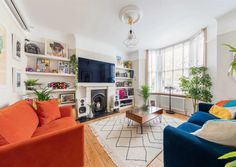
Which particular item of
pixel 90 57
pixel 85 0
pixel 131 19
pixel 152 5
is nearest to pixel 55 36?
pixel 90 57

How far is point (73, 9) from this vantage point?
2215 mm

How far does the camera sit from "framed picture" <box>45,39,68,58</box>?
9.80 ft

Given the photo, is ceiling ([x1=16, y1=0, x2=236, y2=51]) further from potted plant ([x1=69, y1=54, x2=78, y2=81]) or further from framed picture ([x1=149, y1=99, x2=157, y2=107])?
framed picture ([x1=149, y1=99, x2=157, y2=107])

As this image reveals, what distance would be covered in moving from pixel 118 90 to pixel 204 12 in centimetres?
353

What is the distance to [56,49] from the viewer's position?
312 centimetres

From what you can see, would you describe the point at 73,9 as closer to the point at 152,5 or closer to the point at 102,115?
the point at 152,5

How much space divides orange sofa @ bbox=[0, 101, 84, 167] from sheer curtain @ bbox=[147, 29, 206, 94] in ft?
12.9

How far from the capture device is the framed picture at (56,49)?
9.80ft

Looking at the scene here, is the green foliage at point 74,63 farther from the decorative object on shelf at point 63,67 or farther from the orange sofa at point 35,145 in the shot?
the orange sofa at point 35,145

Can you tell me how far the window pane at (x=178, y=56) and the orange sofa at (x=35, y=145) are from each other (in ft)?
14.1

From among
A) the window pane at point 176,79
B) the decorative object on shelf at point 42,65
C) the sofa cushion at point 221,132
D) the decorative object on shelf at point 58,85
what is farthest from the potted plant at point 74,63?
the window pane at point 176,79

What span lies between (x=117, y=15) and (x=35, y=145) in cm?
262

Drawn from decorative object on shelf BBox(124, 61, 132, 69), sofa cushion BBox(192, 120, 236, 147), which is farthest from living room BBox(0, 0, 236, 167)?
decorative object on shelf BBox(124, 61, 132, 69)

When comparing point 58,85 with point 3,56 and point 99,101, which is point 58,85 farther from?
point 3,56
